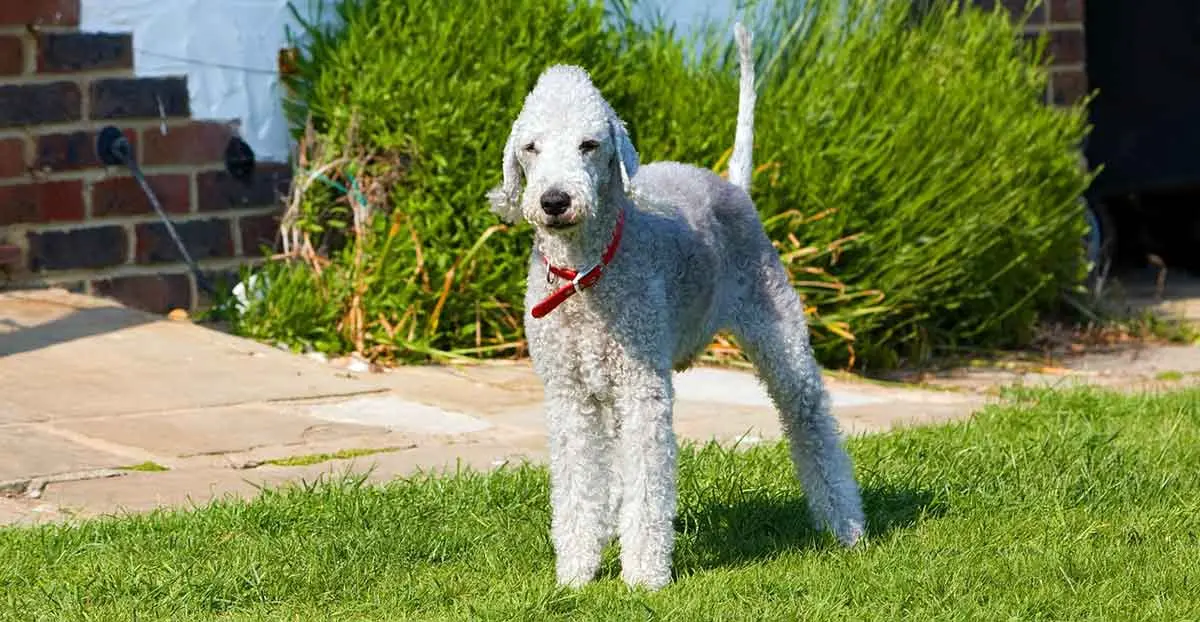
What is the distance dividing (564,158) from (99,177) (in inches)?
159

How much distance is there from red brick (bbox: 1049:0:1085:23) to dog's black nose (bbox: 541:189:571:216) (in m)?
6.44

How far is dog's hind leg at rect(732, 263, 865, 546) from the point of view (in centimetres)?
498

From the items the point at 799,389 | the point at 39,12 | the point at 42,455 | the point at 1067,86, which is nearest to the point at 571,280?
the point at 799,389

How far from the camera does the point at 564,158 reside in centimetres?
413

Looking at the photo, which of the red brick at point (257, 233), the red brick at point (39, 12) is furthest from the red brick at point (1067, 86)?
the red brick at point (39, 12)

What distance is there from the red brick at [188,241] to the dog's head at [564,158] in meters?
3.70

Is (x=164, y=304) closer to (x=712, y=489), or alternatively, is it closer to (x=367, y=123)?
(x=367, y=123)

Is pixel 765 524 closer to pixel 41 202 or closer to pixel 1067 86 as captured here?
pixel 41 202

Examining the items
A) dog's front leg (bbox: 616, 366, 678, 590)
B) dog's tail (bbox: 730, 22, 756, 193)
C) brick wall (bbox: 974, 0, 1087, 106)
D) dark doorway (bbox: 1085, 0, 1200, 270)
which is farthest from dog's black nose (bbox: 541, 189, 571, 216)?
dark doorway (bbox: 1085, 0, 1200, 270)

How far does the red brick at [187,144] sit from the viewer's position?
7715 millimetres

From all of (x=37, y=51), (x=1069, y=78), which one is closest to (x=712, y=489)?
(x=37, y=51)

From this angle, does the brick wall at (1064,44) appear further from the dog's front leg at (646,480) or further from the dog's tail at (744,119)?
the dog's front leg at (646,480)

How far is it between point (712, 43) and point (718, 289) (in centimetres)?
378

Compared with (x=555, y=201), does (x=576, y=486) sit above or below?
below
